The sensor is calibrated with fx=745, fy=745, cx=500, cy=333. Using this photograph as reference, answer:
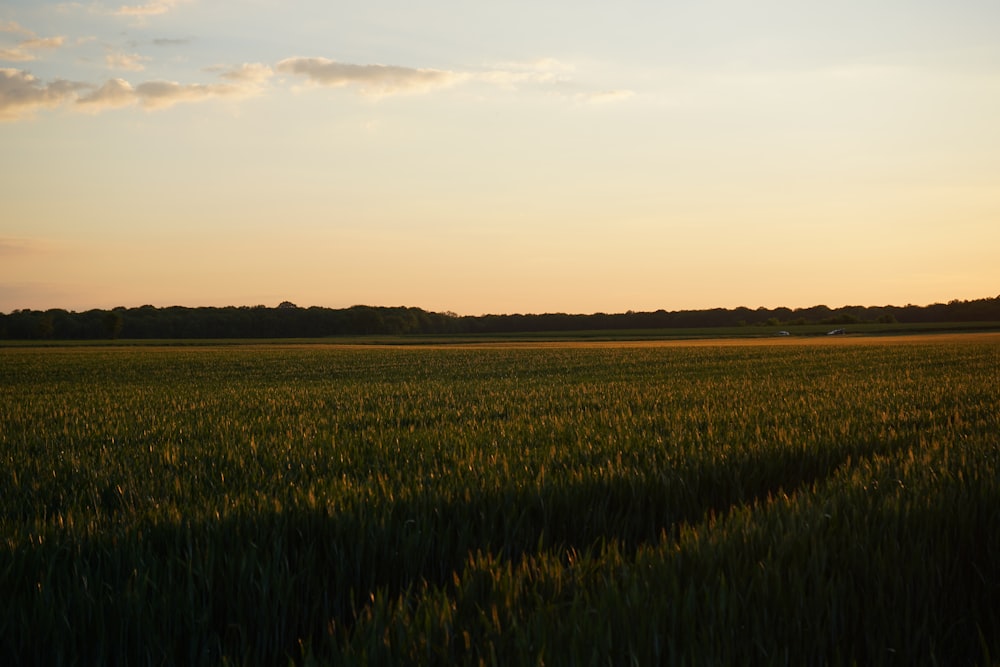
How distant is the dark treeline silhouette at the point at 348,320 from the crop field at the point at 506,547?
145m

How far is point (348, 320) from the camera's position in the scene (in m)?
156

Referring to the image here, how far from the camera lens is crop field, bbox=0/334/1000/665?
3.27 meters

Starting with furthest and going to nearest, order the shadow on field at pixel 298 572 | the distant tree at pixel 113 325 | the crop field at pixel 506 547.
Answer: the distant tree at pixel 113 325 → the shadow on field at pixel 298 572 → the crop field at pixel 506 547

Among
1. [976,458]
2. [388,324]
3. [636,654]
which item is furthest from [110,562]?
[388,324]

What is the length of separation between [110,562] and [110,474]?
333 centimetres

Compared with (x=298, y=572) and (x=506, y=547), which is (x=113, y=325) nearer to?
(x=506, y=547)

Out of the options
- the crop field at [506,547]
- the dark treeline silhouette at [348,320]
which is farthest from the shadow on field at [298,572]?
the dark treeline silhouette at [348,320]

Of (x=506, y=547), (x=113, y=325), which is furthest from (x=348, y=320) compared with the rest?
(x=506, y=547)

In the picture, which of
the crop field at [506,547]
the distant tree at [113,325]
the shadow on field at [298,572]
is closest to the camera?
the crop field at [506,547]

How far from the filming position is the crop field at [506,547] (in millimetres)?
3266

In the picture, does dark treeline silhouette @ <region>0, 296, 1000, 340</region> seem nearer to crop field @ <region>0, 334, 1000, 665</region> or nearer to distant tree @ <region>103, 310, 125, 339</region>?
distant tree @ <region>103, 310, 125, 339</region>

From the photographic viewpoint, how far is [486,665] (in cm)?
294

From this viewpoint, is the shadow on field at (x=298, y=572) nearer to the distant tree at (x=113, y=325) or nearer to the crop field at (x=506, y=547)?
the crop field at (x=506, y=547)

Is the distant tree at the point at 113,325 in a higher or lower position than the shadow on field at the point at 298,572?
higher
